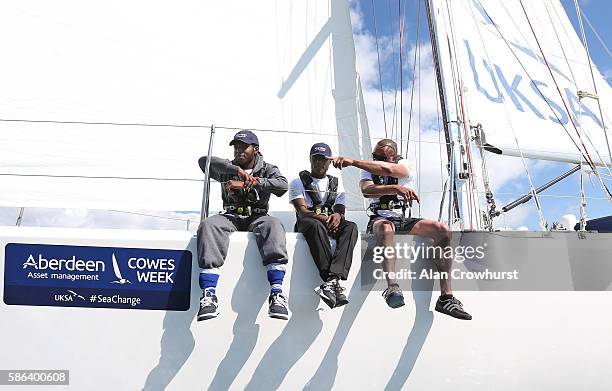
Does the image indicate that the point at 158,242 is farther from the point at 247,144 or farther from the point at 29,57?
the point at 29,57

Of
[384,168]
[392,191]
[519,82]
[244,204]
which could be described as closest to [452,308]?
[392,191]

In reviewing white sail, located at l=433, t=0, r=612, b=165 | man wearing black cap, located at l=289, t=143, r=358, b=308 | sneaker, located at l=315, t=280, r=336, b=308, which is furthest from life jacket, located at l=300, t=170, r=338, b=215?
white sail, located at l=433, t=0, r=612, b=165

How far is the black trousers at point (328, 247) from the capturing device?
2.19m

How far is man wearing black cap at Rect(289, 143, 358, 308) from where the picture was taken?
2166 millimetres

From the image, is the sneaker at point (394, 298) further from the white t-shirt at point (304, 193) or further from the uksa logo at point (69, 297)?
the uksa logo at point (69, 297)

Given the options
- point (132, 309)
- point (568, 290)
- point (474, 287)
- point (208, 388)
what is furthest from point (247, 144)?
point (568, 290)

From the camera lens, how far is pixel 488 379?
2.31 metres

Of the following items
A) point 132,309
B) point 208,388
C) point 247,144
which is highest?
point 247,144

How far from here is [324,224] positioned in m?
2.39

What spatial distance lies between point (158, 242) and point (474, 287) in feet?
5.06

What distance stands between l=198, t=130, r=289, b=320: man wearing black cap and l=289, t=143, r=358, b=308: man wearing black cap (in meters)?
0.14

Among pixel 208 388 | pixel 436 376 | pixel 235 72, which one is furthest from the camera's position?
pixel 235 72

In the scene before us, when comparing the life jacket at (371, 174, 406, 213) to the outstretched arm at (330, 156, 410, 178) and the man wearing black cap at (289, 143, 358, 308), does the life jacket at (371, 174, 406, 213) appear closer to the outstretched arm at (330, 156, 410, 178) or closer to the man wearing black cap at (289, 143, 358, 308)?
the outstretched arm at (330, 156, 410, 178)

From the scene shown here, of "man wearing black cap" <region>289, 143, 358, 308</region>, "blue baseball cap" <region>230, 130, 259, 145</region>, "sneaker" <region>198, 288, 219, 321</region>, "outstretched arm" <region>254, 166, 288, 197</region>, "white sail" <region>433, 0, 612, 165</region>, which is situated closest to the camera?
"sneaker" <region>198, 288, 219, 321</region>
